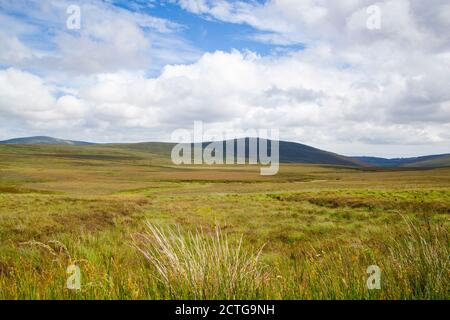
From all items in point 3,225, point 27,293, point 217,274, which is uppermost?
point 217,274

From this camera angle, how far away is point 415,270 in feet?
13.4
